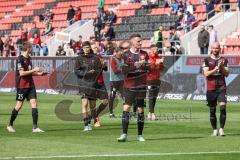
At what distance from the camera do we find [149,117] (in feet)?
77.6

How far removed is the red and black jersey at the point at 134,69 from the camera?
16500 mm

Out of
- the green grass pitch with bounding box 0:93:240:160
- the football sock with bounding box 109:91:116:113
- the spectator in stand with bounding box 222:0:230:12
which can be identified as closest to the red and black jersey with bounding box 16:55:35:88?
the green grass pitch with bounding box 0:93:240:160

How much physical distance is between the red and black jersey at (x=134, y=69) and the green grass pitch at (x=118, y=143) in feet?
3.90

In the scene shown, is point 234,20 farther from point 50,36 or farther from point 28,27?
point 28,27

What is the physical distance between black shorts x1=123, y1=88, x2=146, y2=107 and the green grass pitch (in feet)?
2.64

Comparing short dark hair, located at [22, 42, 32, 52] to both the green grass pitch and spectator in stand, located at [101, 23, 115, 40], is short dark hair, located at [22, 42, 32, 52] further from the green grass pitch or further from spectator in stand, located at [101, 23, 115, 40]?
spectator in stand, located at [101, 23, 115, 40]

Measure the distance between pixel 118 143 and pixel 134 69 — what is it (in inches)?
59.8

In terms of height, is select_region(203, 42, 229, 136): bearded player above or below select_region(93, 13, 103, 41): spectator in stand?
below

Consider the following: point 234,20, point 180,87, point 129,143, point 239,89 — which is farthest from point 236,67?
point 129,143

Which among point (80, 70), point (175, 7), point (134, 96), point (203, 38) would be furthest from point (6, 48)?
point (134, 96)

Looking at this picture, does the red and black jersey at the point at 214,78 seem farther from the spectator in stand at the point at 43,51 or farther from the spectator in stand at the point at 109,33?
the spectator in stand at the point at 43,51

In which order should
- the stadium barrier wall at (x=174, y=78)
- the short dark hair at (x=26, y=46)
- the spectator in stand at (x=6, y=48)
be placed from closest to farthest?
the short dark hair at (x=26, y=46) < the stadium barrier wall at (x=174, y=78) < the spectator in stand at (x=6, y=48)

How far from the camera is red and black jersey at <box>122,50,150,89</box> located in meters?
16.5

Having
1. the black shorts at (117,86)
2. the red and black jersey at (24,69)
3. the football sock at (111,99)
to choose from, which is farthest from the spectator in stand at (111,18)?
the red and black jersey at (24,69)
